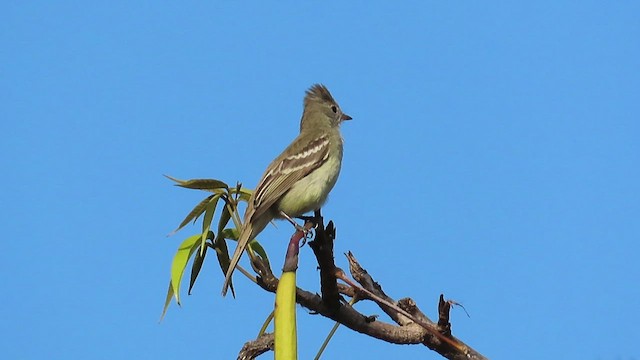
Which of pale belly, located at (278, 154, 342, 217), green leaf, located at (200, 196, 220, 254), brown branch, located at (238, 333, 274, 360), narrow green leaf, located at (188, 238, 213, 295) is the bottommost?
brown branch, located at (238, 333, 274, 360)

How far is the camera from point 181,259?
479cm

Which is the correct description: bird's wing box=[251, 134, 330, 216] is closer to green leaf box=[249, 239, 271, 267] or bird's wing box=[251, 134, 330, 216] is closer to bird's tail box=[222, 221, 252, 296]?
green leaf box=[249, 239, 271, 267]

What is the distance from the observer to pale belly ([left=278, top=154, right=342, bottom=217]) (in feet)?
24.3

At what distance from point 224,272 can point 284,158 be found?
2794 millimetres

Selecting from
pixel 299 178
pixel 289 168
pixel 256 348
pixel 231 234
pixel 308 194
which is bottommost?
pixel 256 348

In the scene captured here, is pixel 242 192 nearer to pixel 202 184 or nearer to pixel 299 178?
pixel 202 184

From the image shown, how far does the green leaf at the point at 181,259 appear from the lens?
185 inches

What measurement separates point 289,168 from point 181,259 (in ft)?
9.61

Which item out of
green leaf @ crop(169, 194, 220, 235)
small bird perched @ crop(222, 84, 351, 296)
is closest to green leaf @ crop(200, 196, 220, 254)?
green leaf @ crop(169, 194, 220, 235)

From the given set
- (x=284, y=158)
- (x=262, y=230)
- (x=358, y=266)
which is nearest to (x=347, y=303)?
(x=358, y=266)

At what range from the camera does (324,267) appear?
14.4 ft

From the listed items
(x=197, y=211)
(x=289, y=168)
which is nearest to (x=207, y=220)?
(x=197, y=211)

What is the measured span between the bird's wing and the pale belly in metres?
0.06

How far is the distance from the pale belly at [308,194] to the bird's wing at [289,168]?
6cm
